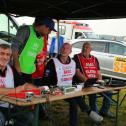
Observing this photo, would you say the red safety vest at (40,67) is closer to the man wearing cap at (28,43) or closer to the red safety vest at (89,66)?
the man wearing cap at (28,43)

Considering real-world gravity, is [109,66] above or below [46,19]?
below

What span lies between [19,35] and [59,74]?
3.26 ft

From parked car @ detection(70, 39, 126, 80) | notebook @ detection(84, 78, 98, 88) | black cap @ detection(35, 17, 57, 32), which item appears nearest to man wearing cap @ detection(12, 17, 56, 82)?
black cap @ detection(35, 17, 57, 32)

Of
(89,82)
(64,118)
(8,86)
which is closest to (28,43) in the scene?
(8,86)

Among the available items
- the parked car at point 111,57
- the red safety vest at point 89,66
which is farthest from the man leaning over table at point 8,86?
the parked car at point 111,57

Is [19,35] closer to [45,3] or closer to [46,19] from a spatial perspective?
[46,19]

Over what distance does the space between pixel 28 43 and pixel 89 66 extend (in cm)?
180

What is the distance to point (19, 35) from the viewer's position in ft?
17.8

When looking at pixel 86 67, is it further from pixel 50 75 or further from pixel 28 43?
pixel 28 43

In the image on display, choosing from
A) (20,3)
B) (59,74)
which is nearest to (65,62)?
(59,74)

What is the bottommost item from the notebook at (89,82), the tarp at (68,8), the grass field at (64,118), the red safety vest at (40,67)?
the grass field at (64,118)

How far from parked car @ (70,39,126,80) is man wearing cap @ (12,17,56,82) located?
7.76 meters

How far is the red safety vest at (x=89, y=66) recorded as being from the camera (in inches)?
267

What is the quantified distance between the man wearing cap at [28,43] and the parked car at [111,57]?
305 inches
